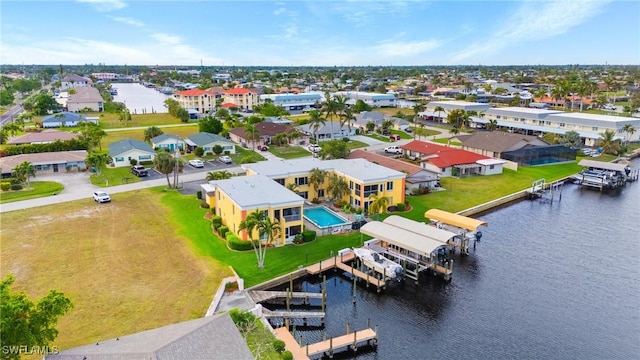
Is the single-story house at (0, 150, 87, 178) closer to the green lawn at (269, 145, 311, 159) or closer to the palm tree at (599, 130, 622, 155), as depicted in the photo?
the green lawn at (269, 145, 311, 159)

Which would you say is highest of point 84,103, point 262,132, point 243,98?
point 243,98

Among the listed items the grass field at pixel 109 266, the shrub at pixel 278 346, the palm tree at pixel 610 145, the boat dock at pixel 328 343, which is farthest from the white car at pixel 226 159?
the palm tree at pixel 610 145

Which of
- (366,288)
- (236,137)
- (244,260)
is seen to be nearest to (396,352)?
(366,288)

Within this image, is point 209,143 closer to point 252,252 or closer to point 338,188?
point 338,188

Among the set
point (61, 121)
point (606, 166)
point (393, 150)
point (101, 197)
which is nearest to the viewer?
point (101, 197)

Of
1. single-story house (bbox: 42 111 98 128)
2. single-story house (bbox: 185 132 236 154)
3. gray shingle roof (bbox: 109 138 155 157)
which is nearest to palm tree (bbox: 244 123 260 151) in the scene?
single-story house (bbox: 185 132 236 154)

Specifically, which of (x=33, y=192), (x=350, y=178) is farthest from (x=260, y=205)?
(x=33, y=192)

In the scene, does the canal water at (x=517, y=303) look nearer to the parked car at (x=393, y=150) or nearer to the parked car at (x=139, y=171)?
the parked car at (x=393, y=150)
